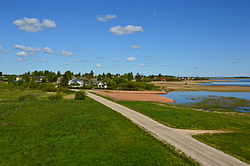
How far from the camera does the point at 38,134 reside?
2022 cm

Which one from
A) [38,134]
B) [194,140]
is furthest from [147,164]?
[38,134]

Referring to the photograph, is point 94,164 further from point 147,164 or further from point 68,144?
point 68,144

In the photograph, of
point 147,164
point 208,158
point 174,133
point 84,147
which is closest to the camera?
point 147,164

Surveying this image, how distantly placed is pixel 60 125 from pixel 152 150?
12.9 metres

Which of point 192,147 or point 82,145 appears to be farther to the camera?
point 82,145

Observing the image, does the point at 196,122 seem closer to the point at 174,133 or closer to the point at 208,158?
the point at 174,133

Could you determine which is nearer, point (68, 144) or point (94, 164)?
point (94, 164)

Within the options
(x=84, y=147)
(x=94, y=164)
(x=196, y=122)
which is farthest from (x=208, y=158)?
(x=196, y=122)

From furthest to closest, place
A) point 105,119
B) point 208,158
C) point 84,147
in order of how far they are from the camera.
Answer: point 105,119 → point 84,147 → point 208,158

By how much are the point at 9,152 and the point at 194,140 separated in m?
15.8

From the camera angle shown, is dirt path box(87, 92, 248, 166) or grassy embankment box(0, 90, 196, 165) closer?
dirt path box(87, 92, 248, 166)

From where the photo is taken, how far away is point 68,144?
16969mm

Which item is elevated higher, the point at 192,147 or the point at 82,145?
the point at 82,145

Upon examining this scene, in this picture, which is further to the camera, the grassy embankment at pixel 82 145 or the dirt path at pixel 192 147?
the grassy embankment at pixel 82 145
